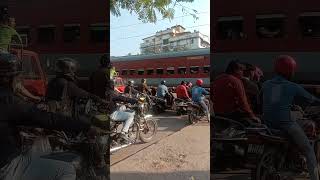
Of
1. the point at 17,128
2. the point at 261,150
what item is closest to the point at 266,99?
the point at 261,150

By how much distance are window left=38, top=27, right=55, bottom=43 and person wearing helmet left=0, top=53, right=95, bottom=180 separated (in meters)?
0.35

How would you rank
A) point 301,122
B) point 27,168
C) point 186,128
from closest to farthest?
point 301,122 → point 27,168 → point 186,128

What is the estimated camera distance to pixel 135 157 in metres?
3.94

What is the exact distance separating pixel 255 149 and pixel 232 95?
40 centimetres

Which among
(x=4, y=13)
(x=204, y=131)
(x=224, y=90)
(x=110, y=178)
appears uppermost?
(x=4, y=13)

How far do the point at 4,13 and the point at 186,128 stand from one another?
65.3 inches

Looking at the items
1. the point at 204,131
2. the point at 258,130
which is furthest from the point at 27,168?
the point at 258,130

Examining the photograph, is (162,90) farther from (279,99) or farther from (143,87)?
(279,99)

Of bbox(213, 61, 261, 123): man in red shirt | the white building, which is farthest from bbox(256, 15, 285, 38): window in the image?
the white building

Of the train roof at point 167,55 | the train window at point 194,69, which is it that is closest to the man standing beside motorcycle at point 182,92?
the train window at point 194,69

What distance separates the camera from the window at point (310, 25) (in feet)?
10.5

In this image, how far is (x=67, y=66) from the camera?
377cm

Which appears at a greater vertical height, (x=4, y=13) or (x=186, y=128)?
(x=4, y=13)

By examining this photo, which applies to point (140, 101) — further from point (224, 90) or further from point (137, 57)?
point (224, 90)
